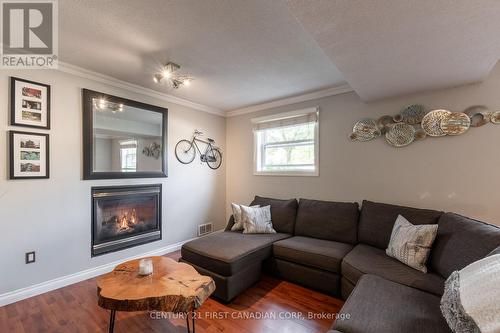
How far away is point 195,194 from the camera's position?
3.91m

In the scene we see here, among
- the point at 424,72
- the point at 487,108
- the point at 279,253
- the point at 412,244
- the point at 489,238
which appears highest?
the point at 424,72

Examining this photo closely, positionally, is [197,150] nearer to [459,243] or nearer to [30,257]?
[30,257]

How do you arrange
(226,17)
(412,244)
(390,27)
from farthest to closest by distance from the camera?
(412,244), (226,17), (390,27)

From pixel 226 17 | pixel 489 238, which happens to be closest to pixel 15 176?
pixel 226 17

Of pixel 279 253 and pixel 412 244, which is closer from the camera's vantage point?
pixel 412 244

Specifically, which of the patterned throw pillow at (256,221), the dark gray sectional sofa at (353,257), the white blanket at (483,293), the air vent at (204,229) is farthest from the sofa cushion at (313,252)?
the air vent at (204,229)

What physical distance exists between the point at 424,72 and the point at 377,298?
202 centimetres

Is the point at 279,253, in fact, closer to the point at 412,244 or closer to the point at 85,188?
the point at 412,244

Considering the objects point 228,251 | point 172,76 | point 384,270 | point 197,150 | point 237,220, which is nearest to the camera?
point 384,270

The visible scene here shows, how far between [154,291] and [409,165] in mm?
2940

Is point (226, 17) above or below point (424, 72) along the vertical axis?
above

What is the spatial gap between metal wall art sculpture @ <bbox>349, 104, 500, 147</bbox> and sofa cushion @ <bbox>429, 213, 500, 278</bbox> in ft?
3.17

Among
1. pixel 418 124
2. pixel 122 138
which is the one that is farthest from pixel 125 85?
pixel 418 124

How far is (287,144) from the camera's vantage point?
3.76 metres
